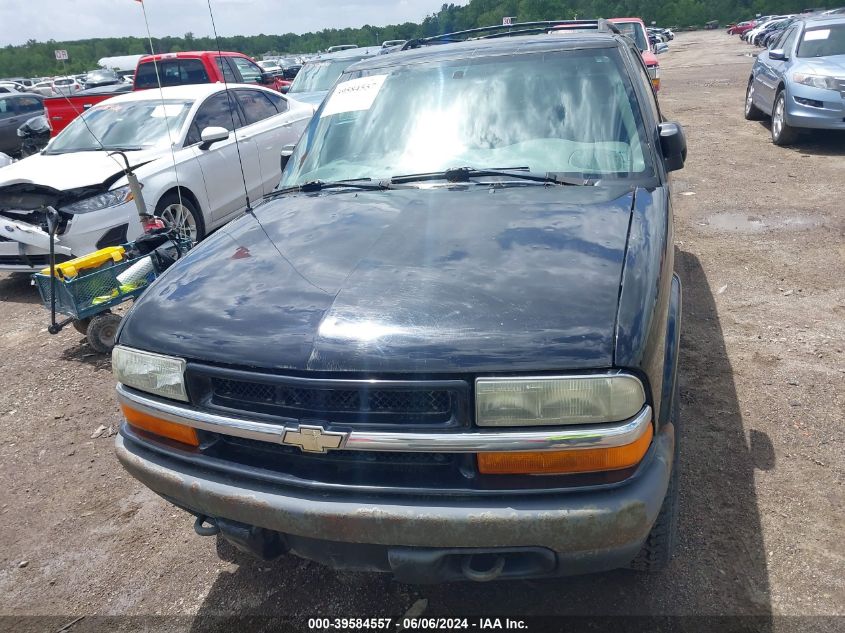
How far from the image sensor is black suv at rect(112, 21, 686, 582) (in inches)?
73.2

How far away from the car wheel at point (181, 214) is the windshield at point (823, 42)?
858cm

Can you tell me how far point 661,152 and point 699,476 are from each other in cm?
151

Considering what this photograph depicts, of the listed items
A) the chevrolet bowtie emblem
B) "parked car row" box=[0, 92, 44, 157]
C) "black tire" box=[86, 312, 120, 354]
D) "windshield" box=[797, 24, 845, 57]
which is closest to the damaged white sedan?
"black tire" box=[86, 312, 120, 354]

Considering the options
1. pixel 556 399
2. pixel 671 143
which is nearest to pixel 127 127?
pixel 671 143

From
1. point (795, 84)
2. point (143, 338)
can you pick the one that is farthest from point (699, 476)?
point (795, 84)

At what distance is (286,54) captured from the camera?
38.9 meters

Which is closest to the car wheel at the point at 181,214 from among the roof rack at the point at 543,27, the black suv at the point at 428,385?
the roof rack at the point at 543,27

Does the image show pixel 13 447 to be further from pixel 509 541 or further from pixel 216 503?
pixel 509 541

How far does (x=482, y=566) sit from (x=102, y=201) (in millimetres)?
5253

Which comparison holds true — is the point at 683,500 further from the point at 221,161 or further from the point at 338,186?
the point at 221,161

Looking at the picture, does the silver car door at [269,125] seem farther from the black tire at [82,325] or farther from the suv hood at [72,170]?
the black tire at [82,325]

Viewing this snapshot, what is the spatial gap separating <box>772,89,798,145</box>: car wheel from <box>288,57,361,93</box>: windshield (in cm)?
666

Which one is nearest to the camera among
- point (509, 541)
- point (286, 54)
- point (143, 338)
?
point (509, 541)

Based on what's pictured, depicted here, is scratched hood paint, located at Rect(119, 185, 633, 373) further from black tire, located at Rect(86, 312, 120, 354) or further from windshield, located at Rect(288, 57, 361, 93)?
windshield, located at Rect(288, 57, 361, 93)
